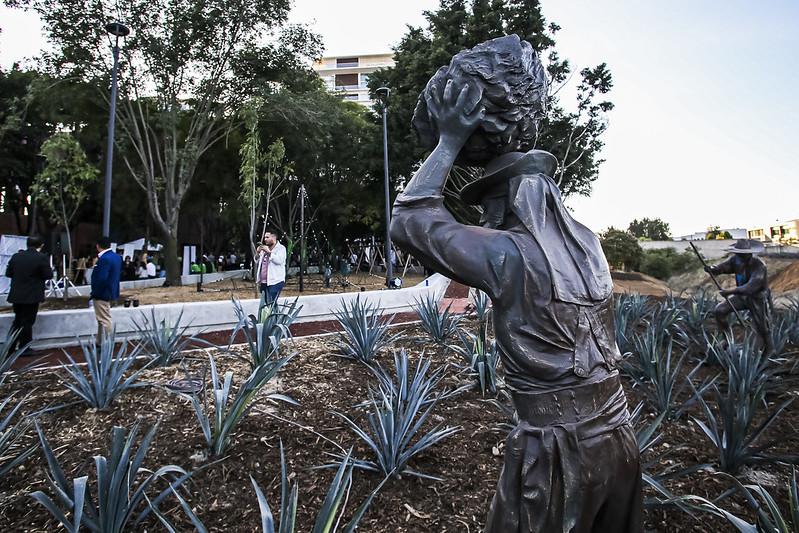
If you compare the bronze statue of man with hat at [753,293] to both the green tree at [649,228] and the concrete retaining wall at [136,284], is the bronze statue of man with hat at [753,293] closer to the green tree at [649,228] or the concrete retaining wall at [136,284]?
the concrete retaining wall at [136,284]

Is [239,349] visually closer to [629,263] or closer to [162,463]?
[162,463]

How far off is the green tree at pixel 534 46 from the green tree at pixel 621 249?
18.7 feet

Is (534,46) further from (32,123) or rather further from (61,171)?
(32,123)

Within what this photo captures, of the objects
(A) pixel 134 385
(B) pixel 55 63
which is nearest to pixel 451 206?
(B) pixel 55 63

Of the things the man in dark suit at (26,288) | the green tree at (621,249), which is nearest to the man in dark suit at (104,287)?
the man in dark suit at (26,288)

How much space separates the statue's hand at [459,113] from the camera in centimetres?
140

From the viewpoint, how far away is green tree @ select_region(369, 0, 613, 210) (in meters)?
15.9

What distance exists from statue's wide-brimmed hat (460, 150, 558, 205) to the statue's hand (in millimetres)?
145

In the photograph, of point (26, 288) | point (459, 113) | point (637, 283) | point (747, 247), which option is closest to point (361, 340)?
point (459, 113)

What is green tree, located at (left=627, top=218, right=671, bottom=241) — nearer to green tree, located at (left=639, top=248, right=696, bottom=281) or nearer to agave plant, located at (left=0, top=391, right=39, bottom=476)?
green tree, located at (left=639, top=248, right=696, bottom=281)

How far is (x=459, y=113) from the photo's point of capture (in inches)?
55.3

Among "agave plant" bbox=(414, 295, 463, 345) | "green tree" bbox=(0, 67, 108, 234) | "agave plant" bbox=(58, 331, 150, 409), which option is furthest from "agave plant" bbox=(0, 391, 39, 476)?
"green tree" bbox=(0, 67, 108, 234)

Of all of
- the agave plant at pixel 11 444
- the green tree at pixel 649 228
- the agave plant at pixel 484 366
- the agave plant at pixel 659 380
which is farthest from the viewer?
the green tree at pixel 649 228

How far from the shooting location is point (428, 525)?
249 centimetres
